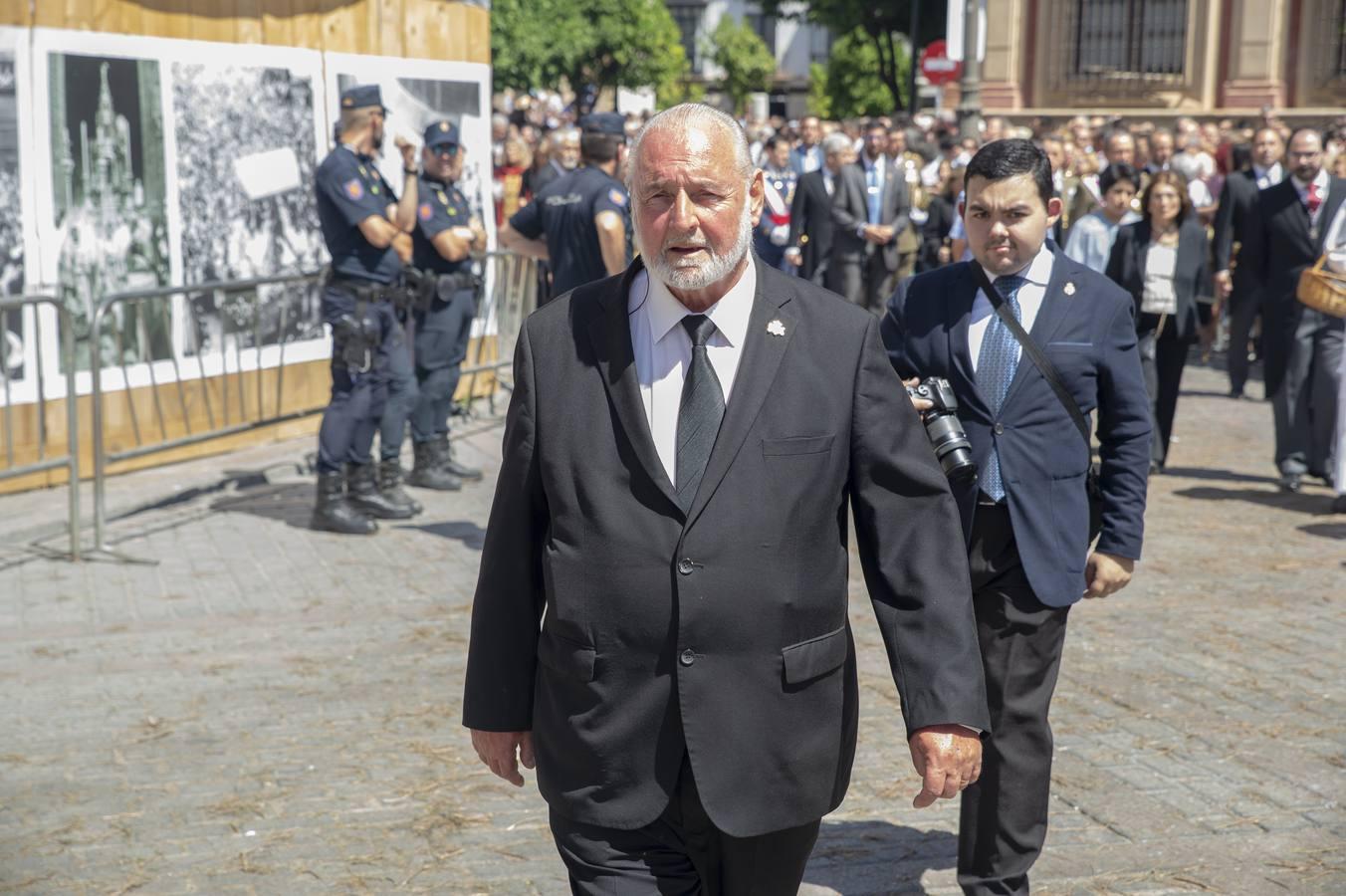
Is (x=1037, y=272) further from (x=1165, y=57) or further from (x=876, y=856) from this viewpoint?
(x=1165, y=57)

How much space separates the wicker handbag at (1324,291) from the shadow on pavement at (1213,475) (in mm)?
1796

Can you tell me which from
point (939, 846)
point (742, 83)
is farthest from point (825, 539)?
point (742, 83)

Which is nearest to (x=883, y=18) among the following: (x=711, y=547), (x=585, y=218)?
(x=585, y=218)

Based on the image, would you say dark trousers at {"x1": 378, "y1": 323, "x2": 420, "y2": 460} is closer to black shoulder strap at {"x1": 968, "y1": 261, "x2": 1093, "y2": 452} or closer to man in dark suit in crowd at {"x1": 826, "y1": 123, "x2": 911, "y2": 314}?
black shoulder strap at {"x1": 968, "y1": 261, "x2": 1093, "y2": 452}

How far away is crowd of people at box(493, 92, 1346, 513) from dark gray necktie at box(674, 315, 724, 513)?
0.53 meters

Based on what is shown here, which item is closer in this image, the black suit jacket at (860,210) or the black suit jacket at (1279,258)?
the black suit jacket at (1279,258)

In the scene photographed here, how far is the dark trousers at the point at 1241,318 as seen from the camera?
40.1 ft

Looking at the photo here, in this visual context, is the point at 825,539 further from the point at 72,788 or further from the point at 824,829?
the point at 72,788

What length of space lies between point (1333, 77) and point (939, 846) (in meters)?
33.6

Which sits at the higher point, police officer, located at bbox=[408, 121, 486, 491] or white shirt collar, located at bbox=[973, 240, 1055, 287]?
white shirt collar, located at bbox=[973, 240, 1055, 287]

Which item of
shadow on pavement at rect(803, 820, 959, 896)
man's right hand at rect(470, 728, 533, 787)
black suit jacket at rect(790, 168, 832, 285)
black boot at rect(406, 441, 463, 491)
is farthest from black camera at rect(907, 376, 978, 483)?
black suit jacket at rect(790, 168, 832, 285)

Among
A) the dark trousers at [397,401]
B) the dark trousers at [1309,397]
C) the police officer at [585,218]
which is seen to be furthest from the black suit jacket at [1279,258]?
the dark trousers at [397,401]

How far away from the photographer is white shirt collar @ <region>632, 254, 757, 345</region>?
3.02 meters

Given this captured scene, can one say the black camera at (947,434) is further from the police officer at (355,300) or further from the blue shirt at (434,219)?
the blue shirt at (434,219)
